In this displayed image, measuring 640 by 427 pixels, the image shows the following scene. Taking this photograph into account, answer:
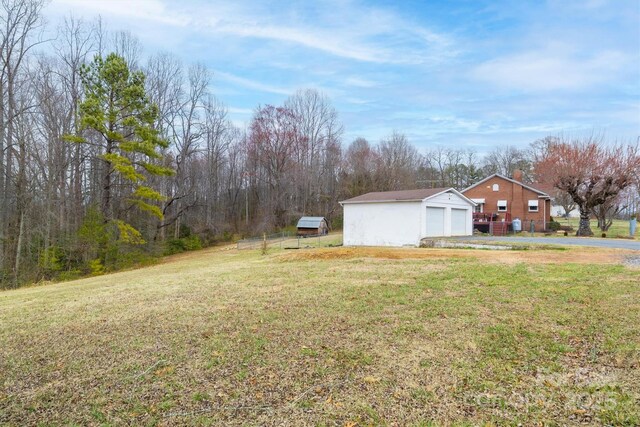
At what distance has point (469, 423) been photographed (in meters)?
2.84

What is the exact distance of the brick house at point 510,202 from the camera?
2848 cm

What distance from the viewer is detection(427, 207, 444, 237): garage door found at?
1927 centimetres

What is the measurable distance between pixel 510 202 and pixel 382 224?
14956 millimetres

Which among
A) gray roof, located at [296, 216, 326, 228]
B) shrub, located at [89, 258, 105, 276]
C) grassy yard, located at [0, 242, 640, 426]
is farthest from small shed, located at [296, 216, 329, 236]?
grassy yard, located at [0, 242, 640, 426]

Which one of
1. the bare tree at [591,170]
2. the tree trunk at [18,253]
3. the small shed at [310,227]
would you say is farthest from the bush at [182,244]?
the bare tree at [591,170]

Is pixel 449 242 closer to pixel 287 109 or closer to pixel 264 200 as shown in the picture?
pixel 264 200

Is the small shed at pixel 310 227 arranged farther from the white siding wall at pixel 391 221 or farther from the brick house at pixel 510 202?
the brick house at pixel 510 202

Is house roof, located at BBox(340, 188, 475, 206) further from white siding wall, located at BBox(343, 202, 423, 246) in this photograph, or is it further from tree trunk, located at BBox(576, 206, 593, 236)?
tree trunk, located at BBox(576, 206, 593, 236)

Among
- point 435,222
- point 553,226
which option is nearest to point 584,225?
point 553,226

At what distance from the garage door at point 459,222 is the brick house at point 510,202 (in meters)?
6.81

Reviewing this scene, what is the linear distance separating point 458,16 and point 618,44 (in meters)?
5.97

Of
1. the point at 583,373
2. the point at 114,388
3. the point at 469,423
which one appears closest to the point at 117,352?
the point at 114,388

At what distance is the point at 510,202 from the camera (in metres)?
29.4

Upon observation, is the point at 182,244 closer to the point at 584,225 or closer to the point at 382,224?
the point at 382,224
